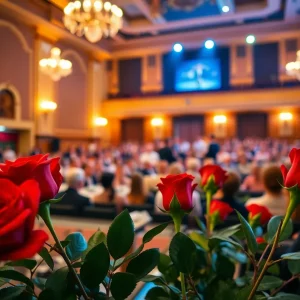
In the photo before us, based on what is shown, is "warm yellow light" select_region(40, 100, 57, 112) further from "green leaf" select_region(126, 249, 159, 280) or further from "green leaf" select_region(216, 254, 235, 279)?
"green leaf" select_region(126, 249, 159, 280)

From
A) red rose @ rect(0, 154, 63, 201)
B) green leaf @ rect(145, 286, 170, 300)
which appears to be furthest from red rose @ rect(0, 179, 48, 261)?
green leaf @ rect(145, 286, 170, 300)

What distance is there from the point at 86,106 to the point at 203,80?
16.0 ft

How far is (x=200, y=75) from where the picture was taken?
14.3 metres

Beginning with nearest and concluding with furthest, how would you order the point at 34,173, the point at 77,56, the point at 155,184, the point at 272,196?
the point at 34,173
the point at 272,196
the point at 155,184
the point at 77,56

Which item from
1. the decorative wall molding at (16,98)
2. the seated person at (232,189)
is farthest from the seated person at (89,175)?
the decorative wall molding at (16,98)

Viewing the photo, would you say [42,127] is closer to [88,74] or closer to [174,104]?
[88,74]

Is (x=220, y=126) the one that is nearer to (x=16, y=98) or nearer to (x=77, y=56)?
(x=77, y=56)

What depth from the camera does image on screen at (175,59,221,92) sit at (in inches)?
560

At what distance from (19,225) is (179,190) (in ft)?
0.93

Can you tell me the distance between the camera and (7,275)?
0.49m

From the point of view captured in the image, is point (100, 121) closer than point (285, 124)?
No

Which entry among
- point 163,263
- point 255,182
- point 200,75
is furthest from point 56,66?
point 163,263

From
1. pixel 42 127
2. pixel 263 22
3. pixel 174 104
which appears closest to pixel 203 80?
pixel 174 104

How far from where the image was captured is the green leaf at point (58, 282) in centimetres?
→ 47
